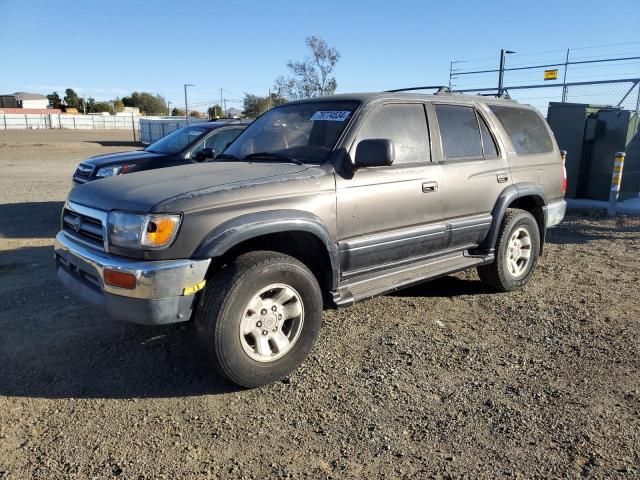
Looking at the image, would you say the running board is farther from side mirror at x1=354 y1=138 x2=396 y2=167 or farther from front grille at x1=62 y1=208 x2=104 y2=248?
front grille at x1=62 y1=208 x2=104 y2=248

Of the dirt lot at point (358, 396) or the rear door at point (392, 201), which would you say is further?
the rear door at point (392, 201)

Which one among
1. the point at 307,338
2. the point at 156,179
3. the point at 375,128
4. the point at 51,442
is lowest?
the point at 51,442

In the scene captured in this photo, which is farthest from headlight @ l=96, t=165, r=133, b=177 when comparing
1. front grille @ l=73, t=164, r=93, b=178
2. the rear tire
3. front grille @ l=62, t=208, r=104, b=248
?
the rear tire

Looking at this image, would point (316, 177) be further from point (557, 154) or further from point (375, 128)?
point (557, 154)

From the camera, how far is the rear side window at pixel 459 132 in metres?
4.60

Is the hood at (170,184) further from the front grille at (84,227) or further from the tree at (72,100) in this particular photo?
the tree at (72,100)

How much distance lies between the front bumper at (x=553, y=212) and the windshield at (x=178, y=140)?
5112 millimetres

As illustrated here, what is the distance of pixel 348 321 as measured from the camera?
14.9ft

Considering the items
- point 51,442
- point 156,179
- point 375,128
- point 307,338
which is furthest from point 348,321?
point 51,442

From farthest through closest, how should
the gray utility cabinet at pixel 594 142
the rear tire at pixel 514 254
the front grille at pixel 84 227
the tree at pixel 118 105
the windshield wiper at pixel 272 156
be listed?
the tree at pixel 118 105 < the gray utility cabinet at pixel 594 142 < the rear tire at pixel 514 254 < the windshield wiper at pixel 272 156 < the front grille at pixel 84 227

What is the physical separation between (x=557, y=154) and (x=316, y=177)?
346 centimetres

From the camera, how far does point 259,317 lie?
133 inches

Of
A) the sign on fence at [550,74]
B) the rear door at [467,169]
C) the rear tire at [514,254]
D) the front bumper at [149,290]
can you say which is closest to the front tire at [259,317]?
the front bumper at [149,290]

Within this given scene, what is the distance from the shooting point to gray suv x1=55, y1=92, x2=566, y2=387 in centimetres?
312
